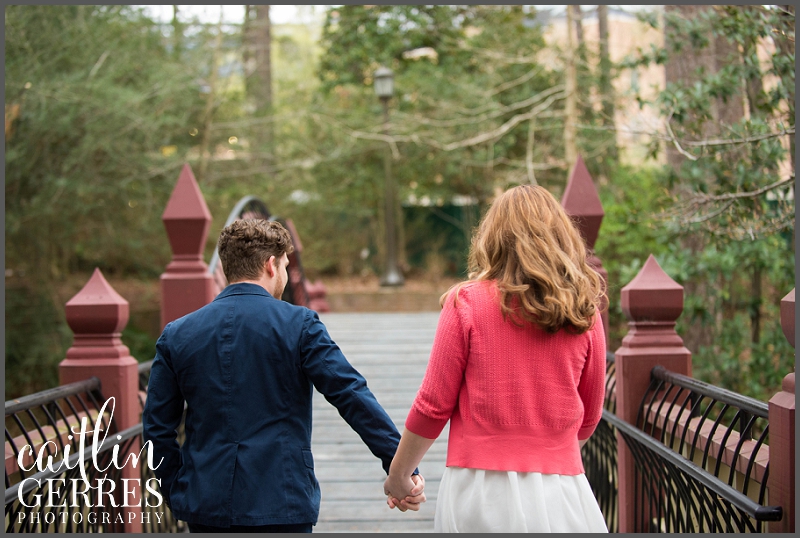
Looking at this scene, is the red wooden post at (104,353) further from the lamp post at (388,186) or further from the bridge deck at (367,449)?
the lamp post at (388,186)

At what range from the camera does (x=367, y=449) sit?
5.26 m

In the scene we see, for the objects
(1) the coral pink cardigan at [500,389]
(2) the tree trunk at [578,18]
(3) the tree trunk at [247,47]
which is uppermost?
(3) the tree trunk at [247,47]

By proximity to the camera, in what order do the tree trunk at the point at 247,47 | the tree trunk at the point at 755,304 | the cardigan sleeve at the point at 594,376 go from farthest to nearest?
1. the tree trunk at the point at 247,47
2. the tree trunk at the point at 755,304
3. the cardigan sleeve at the point at 594,376

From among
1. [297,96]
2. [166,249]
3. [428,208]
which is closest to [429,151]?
[428,208]

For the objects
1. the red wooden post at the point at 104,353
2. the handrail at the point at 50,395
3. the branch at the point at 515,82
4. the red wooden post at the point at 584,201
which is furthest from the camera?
the branch at the point at 515,82

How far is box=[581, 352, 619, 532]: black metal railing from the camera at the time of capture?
4230 millimetres

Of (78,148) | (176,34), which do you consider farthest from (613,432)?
(176,34)

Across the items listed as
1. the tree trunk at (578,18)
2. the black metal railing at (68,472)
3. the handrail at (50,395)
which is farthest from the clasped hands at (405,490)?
the tree trunk at (578,18)

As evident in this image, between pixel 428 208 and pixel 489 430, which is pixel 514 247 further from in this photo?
pixel 428 208

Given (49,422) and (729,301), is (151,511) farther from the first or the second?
(729,301)

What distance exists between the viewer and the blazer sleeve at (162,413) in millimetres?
2264

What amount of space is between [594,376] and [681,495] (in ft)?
3.99

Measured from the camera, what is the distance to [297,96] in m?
17.6

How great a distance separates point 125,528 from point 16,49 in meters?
7.95
